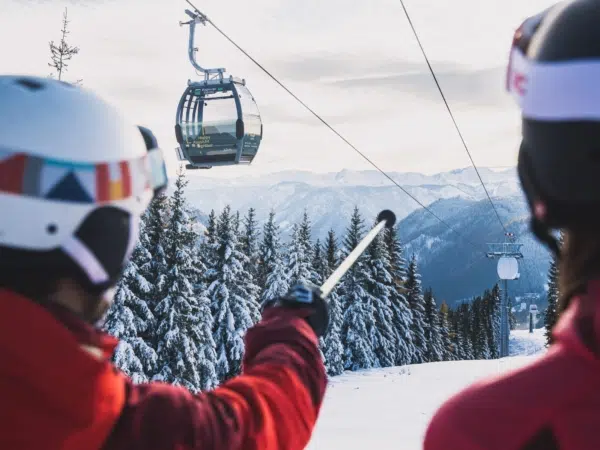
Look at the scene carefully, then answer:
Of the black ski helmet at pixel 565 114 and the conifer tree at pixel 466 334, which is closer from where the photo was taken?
the black ski helmet at pixel 565 114

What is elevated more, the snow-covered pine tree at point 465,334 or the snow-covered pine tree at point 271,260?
the snow-covered pine tree at point 271,260

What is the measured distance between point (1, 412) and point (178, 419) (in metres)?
0.48

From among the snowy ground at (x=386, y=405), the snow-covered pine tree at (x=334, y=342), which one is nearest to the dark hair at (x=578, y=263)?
the snowy ground at (x=386, y=405)

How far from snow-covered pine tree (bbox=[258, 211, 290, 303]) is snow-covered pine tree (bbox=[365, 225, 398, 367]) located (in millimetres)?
6141

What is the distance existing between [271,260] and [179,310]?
43.0 ft

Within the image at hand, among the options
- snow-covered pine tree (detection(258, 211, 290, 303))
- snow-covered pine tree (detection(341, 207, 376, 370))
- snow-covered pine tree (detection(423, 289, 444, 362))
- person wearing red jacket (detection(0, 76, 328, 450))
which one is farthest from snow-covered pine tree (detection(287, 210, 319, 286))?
person wearing red jacket (detection(0, 76, 328, 450))

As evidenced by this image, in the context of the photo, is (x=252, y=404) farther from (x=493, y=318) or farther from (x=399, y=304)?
(x=493, y=318)

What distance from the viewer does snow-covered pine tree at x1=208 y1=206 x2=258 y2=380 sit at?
34.5m

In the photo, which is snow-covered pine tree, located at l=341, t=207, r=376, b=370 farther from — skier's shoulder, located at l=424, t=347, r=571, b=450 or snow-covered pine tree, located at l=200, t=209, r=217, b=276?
skier's shoulder, located at l=424, t=347, r=571, b=450

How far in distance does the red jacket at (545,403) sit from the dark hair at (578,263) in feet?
0.23

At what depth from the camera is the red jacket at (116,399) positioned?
1.57 meters

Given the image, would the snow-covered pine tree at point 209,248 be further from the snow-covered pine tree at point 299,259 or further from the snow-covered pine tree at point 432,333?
the snow-covered pine tree at point 432,333

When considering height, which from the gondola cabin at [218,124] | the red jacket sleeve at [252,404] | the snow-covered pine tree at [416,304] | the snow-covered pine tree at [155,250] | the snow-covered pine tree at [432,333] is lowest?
the snow-covered pine tree at [432,333]

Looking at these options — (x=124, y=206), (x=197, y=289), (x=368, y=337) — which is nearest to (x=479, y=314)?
(x=368, y=337)
